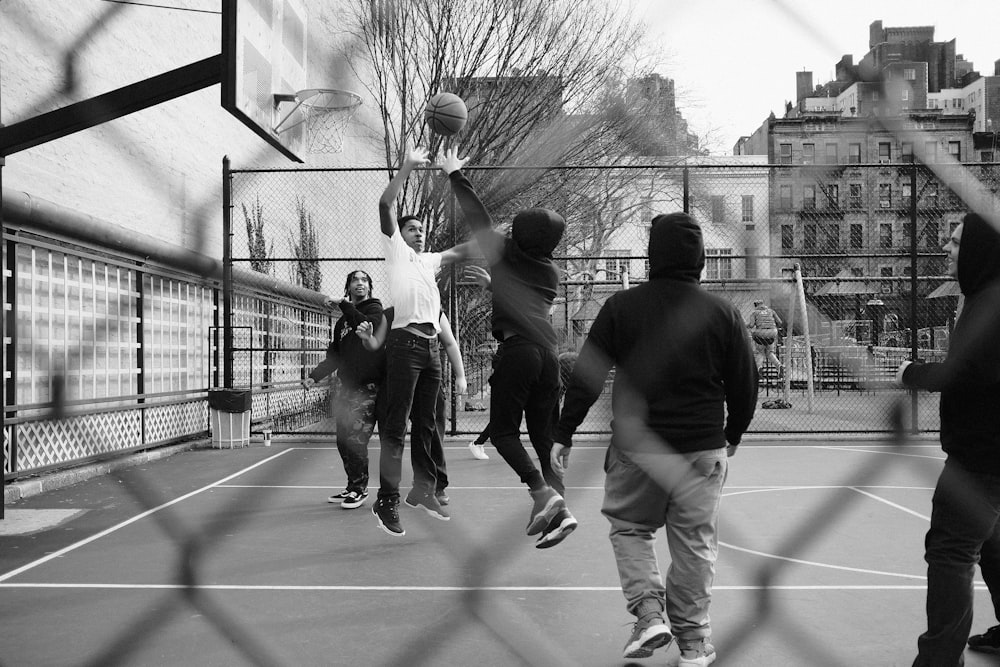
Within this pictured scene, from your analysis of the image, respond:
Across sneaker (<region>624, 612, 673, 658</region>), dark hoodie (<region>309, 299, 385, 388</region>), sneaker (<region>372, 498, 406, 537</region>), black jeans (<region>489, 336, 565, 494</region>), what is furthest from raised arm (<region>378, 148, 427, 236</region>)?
sneaker (<region>624, 612, 673, 658</region>)

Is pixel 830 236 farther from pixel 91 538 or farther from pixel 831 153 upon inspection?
pixel 91 538

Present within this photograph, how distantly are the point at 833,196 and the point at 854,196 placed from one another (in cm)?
4

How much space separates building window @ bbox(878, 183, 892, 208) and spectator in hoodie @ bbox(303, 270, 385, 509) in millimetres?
3904

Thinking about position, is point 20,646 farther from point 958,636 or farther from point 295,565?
point 958,636

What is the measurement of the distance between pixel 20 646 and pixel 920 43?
2830 mm

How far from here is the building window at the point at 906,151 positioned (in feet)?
2.45

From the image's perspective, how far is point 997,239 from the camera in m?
1.84

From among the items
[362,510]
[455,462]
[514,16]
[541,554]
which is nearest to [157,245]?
[514,16]

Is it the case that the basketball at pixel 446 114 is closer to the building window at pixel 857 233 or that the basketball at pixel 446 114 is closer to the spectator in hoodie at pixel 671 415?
the spectator in hoodie at pixel 671 415

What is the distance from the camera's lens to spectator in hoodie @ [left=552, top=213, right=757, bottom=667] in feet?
7.55

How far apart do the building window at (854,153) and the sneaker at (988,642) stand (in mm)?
2294

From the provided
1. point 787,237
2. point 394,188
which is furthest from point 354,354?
point 787,237

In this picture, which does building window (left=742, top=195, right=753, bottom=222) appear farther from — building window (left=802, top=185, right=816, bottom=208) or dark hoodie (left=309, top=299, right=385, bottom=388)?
dark hoodie (left=309, top=299, right=385, bottom=388)

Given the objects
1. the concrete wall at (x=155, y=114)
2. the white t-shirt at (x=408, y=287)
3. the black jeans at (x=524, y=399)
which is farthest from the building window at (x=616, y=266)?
the concrete wall at (x=155, y=114)
